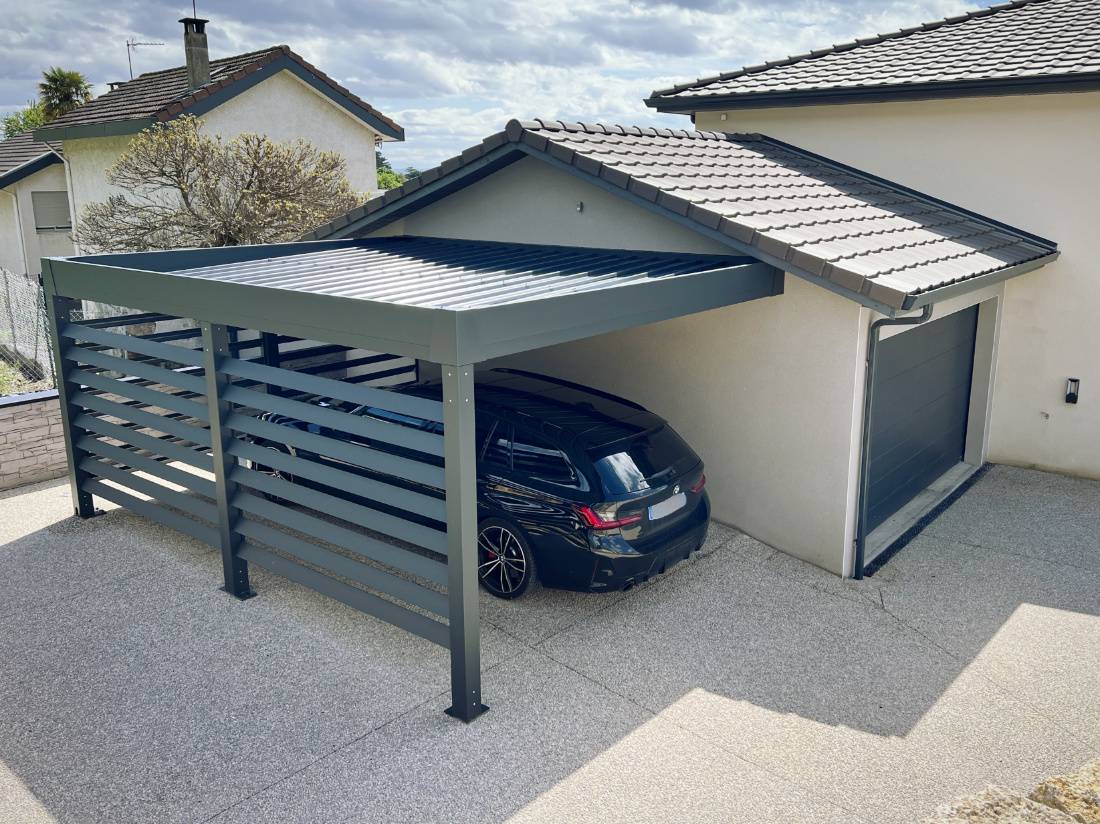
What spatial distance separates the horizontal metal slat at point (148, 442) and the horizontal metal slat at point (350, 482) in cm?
56

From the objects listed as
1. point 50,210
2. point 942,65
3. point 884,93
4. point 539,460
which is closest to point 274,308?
point 539,460

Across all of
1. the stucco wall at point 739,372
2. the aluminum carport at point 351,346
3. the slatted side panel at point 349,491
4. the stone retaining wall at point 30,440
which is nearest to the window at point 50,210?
the stone retaining wall at point 30,440

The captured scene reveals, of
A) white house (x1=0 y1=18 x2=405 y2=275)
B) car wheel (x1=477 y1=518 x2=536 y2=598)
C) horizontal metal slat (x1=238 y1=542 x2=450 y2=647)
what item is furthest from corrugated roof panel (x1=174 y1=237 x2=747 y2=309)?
white house (x1=0 y1=18 x2=405 y2=275)

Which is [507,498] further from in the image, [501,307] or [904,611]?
[904,611]

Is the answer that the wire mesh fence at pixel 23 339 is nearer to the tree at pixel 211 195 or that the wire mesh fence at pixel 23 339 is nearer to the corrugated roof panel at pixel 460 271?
the tree at pixel 211 195

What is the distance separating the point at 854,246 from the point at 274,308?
187 inches

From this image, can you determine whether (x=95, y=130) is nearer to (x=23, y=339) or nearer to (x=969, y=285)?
(x=23, y=339)

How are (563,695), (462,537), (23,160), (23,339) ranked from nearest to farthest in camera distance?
(462,537), (563,695), (23,339), (23,160)

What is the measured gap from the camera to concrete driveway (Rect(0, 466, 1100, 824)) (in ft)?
15.9

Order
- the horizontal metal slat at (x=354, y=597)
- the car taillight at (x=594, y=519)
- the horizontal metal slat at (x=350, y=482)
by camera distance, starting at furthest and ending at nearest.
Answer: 1. the car taillight at (x=594, y=519)
2. the horizontal metal slat at (x=354, y=597)
3. the horizontal metal slat at (x=350, y=482)

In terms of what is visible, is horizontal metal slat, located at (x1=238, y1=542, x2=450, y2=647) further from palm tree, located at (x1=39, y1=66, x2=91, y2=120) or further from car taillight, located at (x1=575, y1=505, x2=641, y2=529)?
→ palm tree, located at (x1=39, y1=66, x2=91, y2=120)

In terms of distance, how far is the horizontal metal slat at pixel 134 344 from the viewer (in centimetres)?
718

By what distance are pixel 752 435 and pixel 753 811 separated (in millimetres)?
3989

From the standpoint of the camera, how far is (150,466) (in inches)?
314
